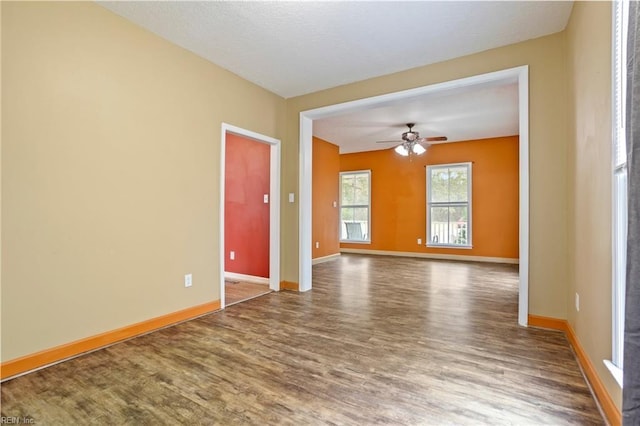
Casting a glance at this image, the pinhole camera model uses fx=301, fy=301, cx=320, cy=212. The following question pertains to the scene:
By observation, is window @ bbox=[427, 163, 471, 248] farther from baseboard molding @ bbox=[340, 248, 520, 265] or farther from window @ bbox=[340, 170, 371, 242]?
window @ bbox=[340, 170, 371, 242]

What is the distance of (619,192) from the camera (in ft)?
4.61

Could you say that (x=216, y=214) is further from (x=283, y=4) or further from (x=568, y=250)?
(x=568, y=250)

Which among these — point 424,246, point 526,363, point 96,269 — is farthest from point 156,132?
point 424,246

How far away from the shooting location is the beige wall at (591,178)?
61.1 inches

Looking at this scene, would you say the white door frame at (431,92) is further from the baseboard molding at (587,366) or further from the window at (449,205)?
the window at (449,205)

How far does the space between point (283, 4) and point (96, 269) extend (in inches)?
98.2

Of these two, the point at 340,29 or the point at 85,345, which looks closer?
the point at 85,345

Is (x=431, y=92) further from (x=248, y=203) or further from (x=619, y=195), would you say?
(x=248, y=203)

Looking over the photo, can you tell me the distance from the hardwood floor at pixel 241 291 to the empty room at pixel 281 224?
0.17 ft

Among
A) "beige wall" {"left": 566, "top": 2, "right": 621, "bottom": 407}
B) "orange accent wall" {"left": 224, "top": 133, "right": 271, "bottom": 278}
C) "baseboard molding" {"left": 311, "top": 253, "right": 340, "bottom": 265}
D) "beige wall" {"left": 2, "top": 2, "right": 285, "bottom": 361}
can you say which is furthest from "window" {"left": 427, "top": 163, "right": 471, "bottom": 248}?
"beige wall" {"left": 2, "top": 2, "right": 285, "bottom": 361}

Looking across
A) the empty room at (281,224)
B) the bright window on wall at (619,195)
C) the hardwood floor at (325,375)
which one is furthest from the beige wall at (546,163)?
the bright window on wall at (619,195)

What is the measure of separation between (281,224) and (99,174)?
87.8 inches

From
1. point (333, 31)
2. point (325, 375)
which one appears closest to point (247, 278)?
point (325, 375)

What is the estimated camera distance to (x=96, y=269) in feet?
7.65
